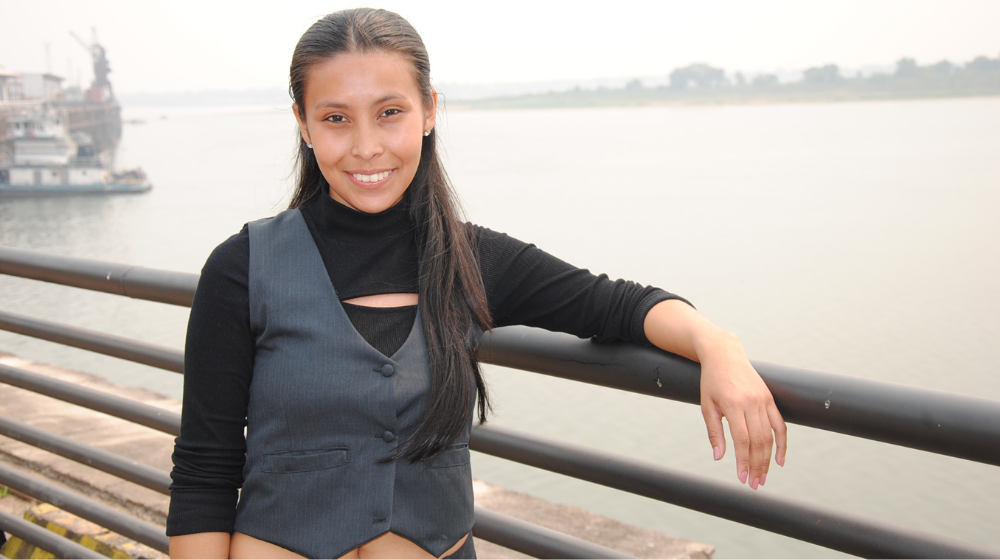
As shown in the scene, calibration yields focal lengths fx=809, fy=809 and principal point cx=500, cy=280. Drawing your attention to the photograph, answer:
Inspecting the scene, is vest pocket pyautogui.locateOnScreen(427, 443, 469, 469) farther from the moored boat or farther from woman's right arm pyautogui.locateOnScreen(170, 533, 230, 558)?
the moored boat

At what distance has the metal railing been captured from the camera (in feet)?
2.66

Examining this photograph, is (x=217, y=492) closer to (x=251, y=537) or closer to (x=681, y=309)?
(x=251, y=537)

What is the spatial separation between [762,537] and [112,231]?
2128 cm

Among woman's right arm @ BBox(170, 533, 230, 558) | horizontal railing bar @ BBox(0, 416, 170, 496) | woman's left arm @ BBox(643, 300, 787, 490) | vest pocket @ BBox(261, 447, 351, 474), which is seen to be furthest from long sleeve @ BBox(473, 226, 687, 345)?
horizontal railing bar @ BBox(0, 416, 170, 496)

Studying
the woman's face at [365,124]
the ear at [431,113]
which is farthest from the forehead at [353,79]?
the ear at [431,113]

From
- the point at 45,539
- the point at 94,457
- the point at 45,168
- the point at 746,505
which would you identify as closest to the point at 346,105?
the point at 746,505

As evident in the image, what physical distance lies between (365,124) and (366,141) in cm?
2

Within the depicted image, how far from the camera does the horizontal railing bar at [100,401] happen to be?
A: 155cm

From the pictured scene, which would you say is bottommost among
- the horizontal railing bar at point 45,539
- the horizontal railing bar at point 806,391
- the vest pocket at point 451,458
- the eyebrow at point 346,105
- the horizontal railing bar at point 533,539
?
the horizontal railing bar at point 45,539

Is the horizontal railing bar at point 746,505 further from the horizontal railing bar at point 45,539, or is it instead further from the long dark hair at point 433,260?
the horizontal railing bar at point 45,539

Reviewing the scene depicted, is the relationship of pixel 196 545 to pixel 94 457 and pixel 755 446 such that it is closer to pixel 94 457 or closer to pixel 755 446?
pixel 755 446

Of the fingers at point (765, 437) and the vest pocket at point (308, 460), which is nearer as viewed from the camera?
the fingers at point (765, 437)

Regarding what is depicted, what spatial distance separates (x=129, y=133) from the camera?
64.7m

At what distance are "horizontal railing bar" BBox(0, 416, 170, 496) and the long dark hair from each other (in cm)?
71
